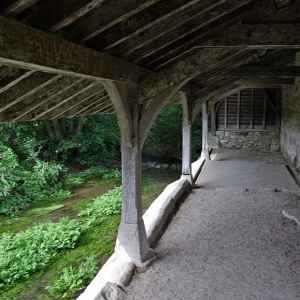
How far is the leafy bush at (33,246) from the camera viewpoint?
485 cm

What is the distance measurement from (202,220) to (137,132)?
2.43 meters

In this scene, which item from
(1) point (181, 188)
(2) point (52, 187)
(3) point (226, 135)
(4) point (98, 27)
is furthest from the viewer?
(3) point (226, 135)

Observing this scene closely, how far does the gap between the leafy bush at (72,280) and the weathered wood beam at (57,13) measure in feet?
11.7

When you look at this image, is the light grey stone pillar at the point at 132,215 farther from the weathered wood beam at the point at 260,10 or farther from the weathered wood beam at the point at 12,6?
the weathered wood beam at the point at 12,6

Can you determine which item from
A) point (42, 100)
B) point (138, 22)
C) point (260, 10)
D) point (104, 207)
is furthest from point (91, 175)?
point (138, 22)

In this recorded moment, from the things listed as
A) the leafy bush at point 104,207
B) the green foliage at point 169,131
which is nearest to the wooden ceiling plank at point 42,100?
the leafy bush at point 104,207

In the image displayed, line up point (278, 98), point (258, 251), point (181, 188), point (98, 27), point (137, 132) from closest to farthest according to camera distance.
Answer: point (98, 27)
point (137, 132)
point (258, 251)
point (181, 188)
point (278, 98)

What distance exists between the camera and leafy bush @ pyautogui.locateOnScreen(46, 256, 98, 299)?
4.29 meters

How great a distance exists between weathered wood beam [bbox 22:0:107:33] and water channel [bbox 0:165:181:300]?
3.69 m

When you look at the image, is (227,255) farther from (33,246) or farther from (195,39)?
(33,246)

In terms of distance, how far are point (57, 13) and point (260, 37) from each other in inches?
97.4

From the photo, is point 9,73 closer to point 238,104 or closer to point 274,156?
point 274,156

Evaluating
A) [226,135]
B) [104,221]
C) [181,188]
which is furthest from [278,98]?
[104,221]

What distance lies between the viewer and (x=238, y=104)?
14094 mm
